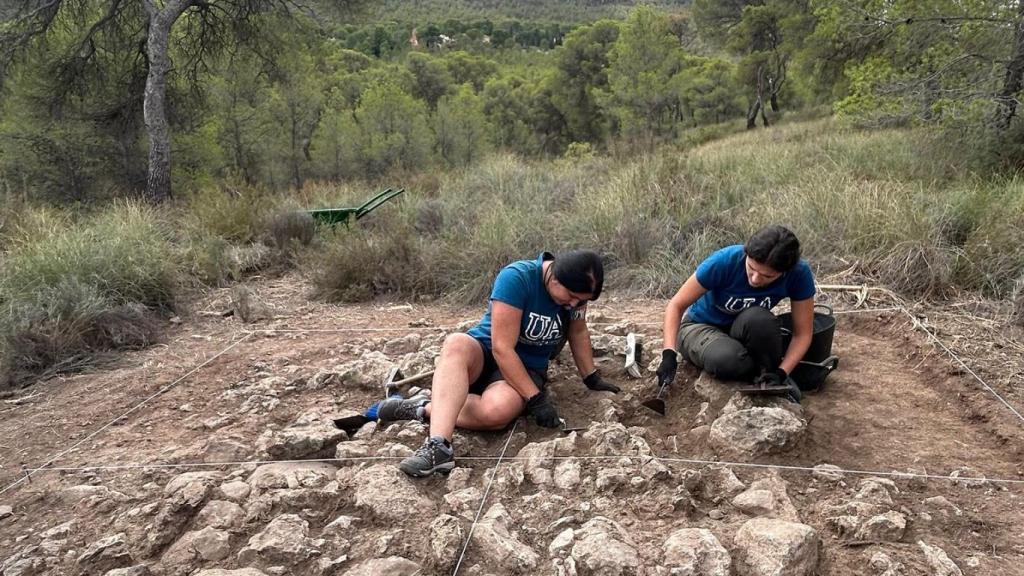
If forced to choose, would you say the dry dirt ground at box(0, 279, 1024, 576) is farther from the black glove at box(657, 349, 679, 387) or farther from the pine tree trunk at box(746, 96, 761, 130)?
the pine tree trunk at box(746, 96, 761, 130)

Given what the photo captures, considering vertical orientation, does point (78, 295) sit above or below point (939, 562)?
above

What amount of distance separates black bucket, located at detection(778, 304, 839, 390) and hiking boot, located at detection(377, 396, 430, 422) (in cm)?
159

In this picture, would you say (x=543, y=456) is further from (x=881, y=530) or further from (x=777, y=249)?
(x=777, y=249)

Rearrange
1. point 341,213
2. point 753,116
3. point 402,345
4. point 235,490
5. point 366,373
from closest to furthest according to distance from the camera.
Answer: point 235,490 < point 366,373 < point 402,345 < point 341,213 < point 753,116

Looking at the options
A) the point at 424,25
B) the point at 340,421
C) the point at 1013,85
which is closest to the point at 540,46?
the point at 424,25

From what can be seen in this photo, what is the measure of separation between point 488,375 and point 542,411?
304 mm

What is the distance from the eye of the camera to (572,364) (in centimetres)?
308

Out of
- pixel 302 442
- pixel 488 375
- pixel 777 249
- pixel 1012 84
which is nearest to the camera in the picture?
pixel 777 249

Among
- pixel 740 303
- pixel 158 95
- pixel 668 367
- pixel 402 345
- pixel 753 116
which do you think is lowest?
pixel 402 345

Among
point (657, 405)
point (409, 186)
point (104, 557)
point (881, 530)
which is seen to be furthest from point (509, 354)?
point (409, 186)

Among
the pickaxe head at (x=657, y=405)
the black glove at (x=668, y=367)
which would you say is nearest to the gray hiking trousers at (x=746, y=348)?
the black glove at (x=668, y=367)

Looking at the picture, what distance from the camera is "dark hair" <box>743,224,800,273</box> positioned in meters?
2.22

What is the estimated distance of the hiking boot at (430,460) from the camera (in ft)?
6.79

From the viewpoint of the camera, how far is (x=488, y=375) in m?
2.56
